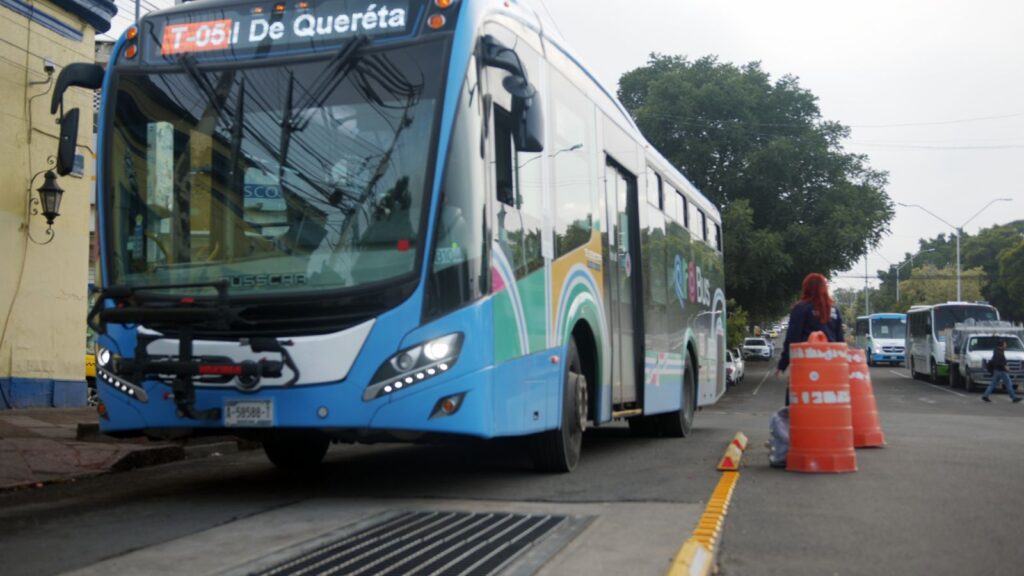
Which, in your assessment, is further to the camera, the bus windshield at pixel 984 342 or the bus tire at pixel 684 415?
the bus windshield at pixel 984 342

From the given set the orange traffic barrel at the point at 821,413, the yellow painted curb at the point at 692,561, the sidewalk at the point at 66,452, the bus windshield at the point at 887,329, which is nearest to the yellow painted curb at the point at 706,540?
the yellow painted curb at the point at 692,561

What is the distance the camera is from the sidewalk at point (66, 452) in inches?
379

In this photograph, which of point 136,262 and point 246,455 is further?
point 246,455

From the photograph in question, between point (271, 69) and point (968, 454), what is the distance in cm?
764

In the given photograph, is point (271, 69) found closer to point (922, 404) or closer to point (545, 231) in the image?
point (545, 231)

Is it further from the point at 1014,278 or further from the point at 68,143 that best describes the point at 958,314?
the point at 1014,278

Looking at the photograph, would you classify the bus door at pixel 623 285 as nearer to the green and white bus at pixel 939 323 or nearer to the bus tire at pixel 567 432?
the bus tire at pixel 567 432

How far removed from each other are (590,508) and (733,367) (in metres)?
35.2

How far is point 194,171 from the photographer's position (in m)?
7.66

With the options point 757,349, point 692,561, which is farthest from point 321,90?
point 757,349

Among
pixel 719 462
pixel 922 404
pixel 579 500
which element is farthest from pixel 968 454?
pixel 922 404

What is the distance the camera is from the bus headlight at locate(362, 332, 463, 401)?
7.11 m

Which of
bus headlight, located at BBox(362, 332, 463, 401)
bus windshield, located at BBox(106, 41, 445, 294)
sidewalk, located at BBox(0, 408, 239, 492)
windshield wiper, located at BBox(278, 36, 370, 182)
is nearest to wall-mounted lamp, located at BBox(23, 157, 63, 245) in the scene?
sidewalk, located at BBox(0, 408, 239, 492)

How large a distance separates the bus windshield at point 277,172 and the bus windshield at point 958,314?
37636 mm
